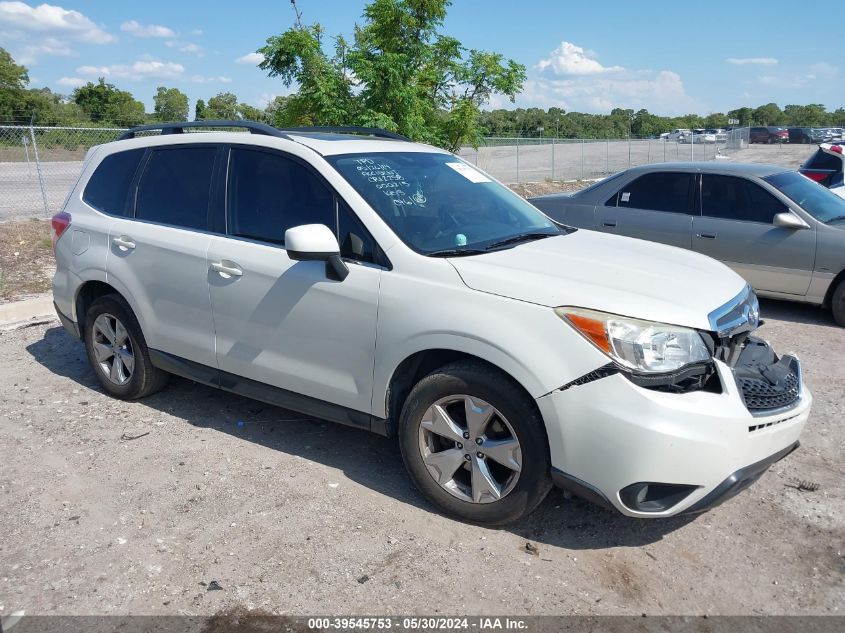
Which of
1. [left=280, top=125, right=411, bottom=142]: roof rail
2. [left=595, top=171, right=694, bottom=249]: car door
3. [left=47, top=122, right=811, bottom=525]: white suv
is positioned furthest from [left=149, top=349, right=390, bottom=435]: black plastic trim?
[left=595, top=171, right=694, bottom=249]: car door

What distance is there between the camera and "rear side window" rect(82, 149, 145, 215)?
200 inches

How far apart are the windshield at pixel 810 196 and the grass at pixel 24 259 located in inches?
323

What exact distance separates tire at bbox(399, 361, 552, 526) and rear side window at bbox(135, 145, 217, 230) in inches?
76.6

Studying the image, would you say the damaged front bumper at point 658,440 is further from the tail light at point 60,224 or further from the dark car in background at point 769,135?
the dark car in background at point 769,135

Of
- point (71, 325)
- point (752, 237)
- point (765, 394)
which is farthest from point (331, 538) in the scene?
point (752, 237)

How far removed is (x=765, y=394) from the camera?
131 inches

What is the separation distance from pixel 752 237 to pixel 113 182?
19.8 ft

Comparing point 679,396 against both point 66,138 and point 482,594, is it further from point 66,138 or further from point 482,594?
point 66,138

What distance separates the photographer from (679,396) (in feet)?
10.1

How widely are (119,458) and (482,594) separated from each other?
2498 millimetres

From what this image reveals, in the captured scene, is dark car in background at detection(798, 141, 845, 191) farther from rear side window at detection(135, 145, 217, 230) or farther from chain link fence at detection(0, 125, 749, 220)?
rear side window at detection(135, 145, 217, 230)

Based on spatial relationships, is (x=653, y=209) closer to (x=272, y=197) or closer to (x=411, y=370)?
(x=272, y=197)

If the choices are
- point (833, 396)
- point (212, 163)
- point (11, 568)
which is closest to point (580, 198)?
point (833, 396)

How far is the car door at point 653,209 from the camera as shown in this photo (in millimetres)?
7965
